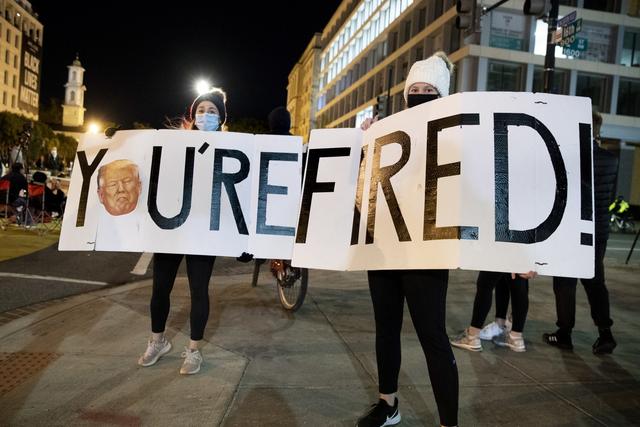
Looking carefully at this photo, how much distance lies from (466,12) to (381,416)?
10.1 meters

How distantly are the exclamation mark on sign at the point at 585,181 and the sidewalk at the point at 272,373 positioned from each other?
126 cm

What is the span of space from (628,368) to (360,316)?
2.43m

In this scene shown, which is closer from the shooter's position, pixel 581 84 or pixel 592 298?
pixel 592 298

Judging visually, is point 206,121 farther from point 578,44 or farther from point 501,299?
point 578,44

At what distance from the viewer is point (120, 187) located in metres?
3.69

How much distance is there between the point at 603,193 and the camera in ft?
13.6

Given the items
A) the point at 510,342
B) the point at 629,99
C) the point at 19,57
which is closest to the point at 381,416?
the point at 510,342

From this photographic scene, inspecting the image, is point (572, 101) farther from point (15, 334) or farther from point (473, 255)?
point (15, 334)

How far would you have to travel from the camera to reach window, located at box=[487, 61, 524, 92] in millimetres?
33531

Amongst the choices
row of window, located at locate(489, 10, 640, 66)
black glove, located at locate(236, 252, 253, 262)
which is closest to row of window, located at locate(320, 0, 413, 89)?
row of window, located at locate(489, 10, 640, 66)

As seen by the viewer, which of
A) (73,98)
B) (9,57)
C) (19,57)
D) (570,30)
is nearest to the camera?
(570,30)

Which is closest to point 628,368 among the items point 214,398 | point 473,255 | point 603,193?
point 603,193

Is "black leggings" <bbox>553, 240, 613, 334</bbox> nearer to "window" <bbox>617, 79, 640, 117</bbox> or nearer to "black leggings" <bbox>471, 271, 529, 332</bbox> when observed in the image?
"black leggings" <bbox>471, 271, 529, 332</bbox>

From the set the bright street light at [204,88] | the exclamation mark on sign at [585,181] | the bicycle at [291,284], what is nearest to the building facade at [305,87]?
the bright street light at [204,88]
